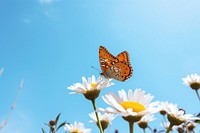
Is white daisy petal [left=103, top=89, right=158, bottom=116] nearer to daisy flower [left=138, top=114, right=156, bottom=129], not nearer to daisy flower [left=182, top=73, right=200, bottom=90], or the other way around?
daisy flower [left=138, top=114, right=156, bottom=129]

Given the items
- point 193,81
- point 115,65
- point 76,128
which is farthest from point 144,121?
point 193,81

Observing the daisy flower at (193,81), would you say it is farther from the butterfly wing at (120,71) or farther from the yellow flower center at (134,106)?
the yellow flower center at (134,106)

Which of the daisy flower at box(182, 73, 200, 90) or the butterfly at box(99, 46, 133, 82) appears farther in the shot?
the daisy flower at box(182, 73, 200, 90)

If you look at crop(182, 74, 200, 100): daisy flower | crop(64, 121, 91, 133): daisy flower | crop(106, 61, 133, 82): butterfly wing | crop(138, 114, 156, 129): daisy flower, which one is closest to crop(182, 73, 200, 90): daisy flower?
crop(182, 74, 200, 100): daisy flower

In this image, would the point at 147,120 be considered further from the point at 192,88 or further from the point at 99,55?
the point at 192,88

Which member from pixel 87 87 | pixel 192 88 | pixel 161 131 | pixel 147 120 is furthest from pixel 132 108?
pixel 192 88

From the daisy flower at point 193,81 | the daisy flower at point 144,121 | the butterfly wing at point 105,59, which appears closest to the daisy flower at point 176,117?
the butterfly wing at point 105,59
